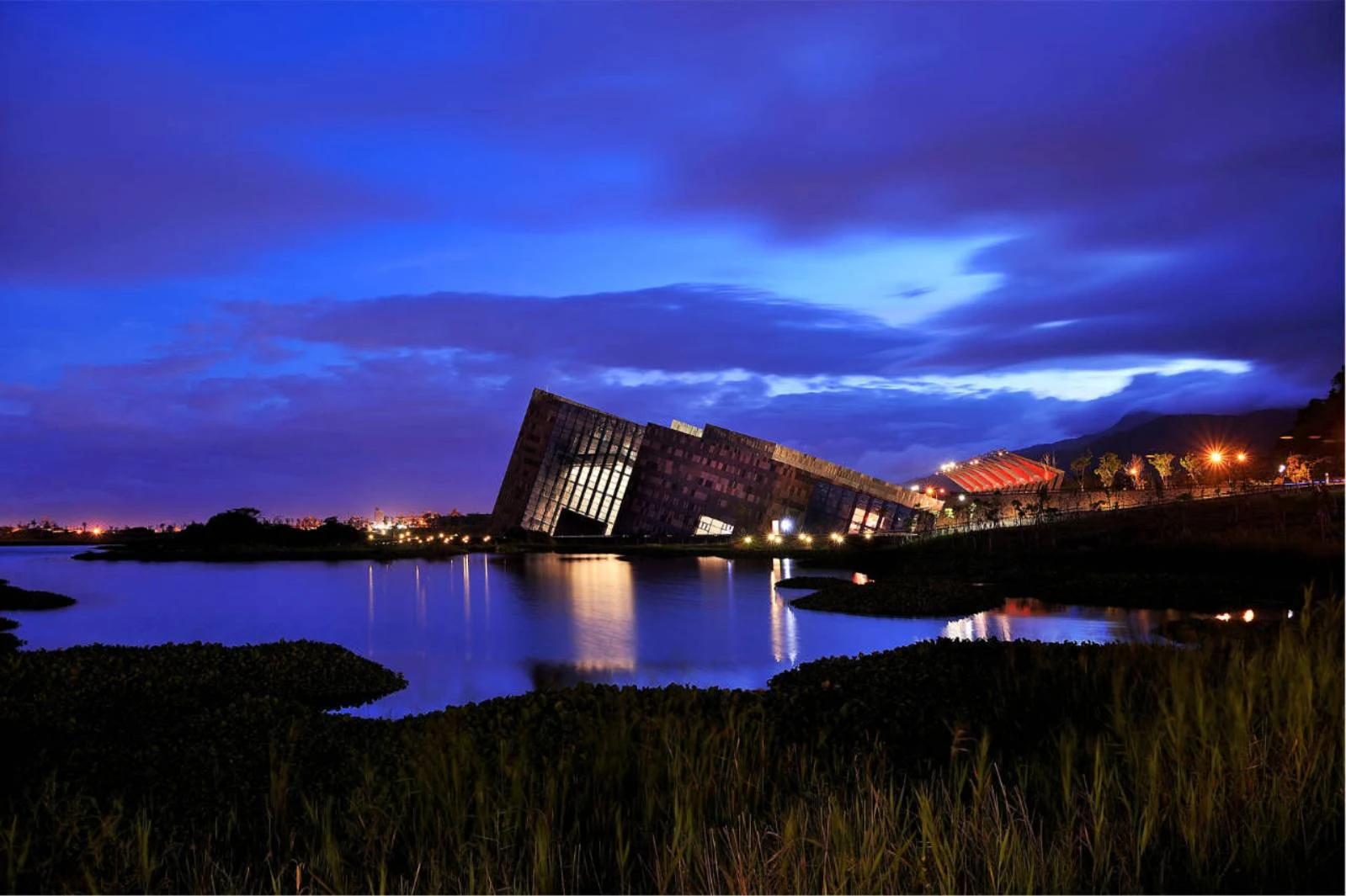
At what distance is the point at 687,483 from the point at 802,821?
229 ft

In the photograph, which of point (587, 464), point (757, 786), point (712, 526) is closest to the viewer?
point (757, 786)

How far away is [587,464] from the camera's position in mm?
76625

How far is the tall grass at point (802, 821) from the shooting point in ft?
18.7

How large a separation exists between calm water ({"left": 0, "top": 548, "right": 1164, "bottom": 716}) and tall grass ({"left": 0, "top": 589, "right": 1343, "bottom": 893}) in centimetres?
1111

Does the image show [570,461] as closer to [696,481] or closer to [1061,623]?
[696,481]

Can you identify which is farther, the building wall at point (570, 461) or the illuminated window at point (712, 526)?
the illuminated window at point (712, 526)

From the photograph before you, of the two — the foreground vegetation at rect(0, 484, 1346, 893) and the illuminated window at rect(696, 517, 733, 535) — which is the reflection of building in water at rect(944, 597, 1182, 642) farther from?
the illuminated window at rect(696, 517, 733, 535)

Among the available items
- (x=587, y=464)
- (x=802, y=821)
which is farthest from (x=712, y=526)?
(x=802, y=821)

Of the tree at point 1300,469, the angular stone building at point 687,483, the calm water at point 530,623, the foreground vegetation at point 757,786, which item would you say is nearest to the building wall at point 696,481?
the angular stone building at point 687,483

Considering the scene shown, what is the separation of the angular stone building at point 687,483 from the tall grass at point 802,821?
66.0 meters

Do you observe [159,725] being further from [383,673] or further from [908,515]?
[908,515]

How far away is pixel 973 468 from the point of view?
133 metres

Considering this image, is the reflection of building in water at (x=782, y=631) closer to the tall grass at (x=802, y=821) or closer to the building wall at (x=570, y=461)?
the tall grass at (x=802, y=821)

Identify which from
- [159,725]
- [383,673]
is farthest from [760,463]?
[159,725]
